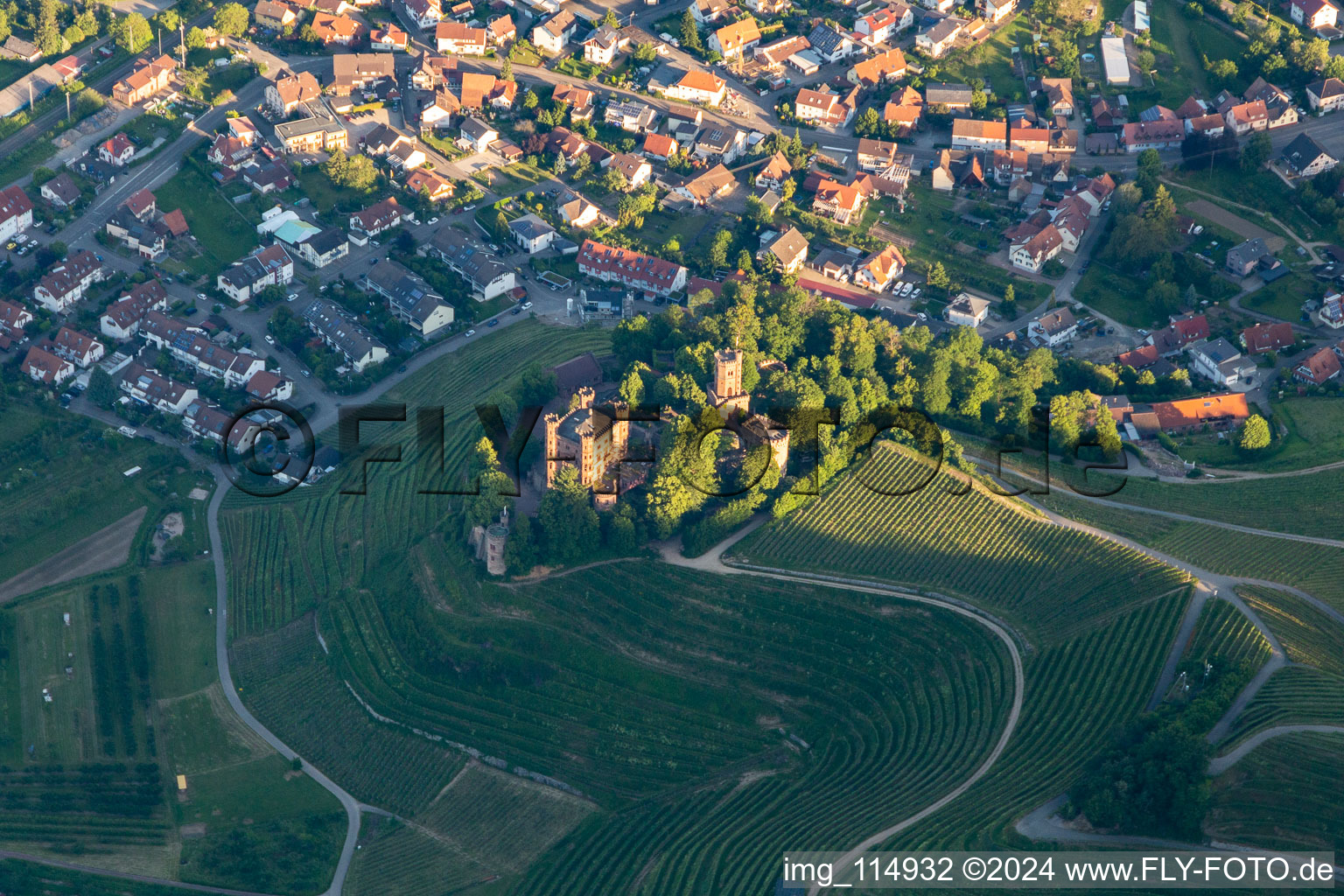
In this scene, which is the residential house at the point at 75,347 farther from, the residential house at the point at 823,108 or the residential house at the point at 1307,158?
the residential house at the point at 1307,158

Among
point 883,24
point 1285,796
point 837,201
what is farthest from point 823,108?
point 1285,796

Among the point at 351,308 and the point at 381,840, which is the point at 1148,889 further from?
the point at 351,308

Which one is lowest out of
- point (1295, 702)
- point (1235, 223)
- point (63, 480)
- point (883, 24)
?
point (1295, 702)

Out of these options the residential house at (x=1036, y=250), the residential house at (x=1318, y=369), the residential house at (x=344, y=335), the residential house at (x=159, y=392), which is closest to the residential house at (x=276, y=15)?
the residential house at (x=344, y=335)

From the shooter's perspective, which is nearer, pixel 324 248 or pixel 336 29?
pixel 324 248

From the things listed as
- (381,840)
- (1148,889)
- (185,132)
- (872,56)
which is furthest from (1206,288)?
(185,132)

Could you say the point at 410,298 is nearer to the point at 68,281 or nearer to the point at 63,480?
the point at 68,281

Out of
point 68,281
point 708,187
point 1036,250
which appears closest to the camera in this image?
point 68,281
